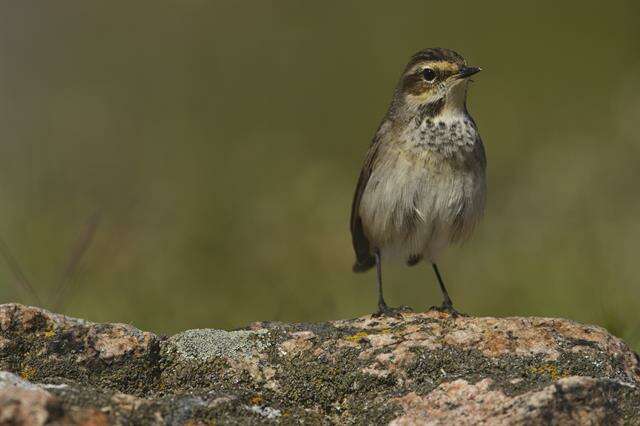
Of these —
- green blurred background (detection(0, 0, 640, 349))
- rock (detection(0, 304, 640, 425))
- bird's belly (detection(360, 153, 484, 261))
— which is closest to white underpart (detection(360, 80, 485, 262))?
bird's belly (detection(360, 153, 484, 261))

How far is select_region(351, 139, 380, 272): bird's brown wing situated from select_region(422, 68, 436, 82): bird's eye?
559 mm

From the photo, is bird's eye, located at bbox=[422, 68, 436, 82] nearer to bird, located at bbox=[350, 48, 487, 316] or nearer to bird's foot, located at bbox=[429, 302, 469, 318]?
bird, located at bbox=[350, 48, 487, 316]

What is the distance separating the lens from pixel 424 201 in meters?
6.50

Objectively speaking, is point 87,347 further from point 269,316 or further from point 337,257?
point 337,257

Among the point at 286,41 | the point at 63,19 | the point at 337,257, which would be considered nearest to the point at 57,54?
the point at 63,19

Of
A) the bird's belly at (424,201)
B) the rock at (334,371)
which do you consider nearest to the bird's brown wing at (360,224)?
the bird's belly at (424,201)

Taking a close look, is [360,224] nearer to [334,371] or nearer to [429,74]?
[429,74]

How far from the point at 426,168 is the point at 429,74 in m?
0.75

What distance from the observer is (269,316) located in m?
7.41

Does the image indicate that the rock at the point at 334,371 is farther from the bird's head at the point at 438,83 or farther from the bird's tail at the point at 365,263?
the bird's tail at the point at 365,263

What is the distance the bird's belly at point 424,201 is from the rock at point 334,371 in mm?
1589

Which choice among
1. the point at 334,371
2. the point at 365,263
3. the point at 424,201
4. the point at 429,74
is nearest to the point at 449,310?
the point at 424,201

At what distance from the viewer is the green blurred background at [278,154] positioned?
8.00m

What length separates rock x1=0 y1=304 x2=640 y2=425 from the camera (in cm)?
373
